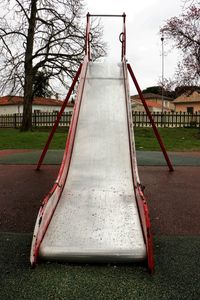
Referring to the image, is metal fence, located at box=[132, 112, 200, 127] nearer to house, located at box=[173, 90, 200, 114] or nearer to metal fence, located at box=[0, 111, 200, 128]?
metal fence, located at box=[0, 111, 200, 128]

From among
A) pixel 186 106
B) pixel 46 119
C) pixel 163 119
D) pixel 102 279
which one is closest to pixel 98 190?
pixel 102 279

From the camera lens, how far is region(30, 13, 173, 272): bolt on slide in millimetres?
3211

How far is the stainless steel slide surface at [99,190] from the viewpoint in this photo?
324cm

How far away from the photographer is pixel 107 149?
5.61m

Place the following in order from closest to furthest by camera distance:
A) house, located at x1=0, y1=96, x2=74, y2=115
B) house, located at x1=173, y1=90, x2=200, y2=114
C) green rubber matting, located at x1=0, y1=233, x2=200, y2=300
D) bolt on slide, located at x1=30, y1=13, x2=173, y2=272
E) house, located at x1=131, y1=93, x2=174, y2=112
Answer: green rubber matting, located at x1=0, y1=233, x2=200, y2=300 < bolt on slide, located at x1=30, y1=13, x2=173, y2=272 < house, located at x1=173, y1=90, x2=200, y2=114 < house, located at x1=0, y1=96, x2=74, y2=115 < house, located at x1=131, y1=93, x2=174, y2=112

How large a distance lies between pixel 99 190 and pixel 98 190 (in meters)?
0.01

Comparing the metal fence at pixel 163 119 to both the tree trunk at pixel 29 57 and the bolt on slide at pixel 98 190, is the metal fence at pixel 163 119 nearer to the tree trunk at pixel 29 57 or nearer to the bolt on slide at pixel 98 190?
the tree trunk at pixel 29 57

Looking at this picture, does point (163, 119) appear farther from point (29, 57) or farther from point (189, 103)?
point (189, 103)

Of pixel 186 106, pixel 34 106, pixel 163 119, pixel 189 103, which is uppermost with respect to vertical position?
pixel 189 103

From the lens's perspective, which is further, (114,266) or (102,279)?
(114,266)

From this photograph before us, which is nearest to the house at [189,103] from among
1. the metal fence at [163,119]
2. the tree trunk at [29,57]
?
the metal fence at [163,119]

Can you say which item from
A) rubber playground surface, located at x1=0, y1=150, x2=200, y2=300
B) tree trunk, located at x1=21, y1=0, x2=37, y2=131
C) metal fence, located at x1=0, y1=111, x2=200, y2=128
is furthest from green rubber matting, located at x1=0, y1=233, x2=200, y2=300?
metal fence, located at x1=0, y1=111, x2=200, y2=128

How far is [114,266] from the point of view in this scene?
3.08 meters

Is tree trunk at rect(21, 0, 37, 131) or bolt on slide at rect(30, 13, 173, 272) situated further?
tree trunk at rect(21, 0, 37, 131)
